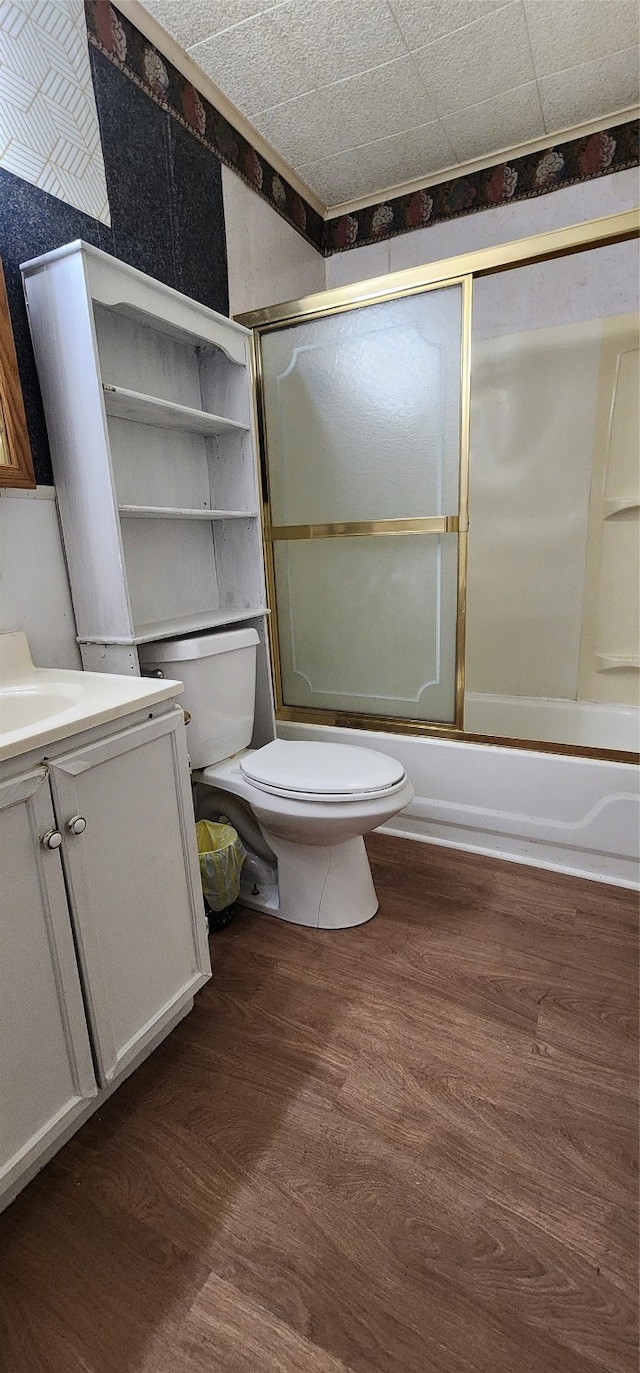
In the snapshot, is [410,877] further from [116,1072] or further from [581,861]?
[116,1072]

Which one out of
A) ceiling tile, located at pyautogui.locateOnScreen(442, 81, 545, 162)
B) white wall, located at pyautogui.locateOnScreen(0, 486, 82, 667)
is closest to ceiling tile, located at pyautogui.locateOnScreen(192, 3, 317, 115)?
ceiling tile, located at pyautogui.locateOnScreen(442, 81, 545, 162)

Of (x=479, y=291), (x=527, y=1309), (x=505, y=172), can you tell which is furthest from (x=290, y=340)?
(x=527, y=1309)

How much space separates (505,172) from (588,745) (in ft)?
6.80

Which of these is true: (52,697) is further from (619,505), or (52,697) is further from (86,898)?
(619,505)

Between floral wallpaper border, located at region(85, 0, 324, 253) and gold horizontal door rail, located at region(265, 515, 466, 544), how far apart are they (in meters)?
1.15

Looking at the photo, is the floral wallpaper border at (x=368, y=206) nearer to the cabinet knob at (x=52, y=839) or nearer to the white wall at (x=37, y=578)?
the white wall at (x=37, y=578)

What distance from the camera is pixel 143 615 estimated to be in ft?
5.66

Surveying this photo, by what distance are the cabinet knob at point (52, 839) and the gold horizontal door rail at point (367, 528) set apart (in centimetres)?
146

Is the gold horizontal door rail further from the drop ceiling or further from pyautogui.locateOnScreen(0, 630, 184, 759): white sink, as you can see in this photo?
the drop ceiling

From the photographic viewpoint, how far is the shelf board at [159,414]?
143 centimetres

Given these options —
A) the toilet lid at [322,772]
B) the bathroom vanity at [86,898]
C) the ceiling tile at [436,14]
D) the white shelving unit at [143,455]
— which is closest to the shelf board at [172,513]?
the white shelving unit at [143,455]

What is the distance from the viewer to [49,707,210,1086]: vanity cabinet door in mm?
976

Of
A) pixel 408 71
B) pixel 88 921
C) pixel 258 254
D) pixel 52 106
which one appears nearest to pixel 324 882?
pixel 88 921

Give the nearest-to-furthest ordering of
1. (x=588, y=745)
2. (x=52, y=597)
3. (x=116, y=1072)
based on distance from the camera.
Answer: (x=116, y=1072) → (x=52, y=597) → (x=588, y=745)
